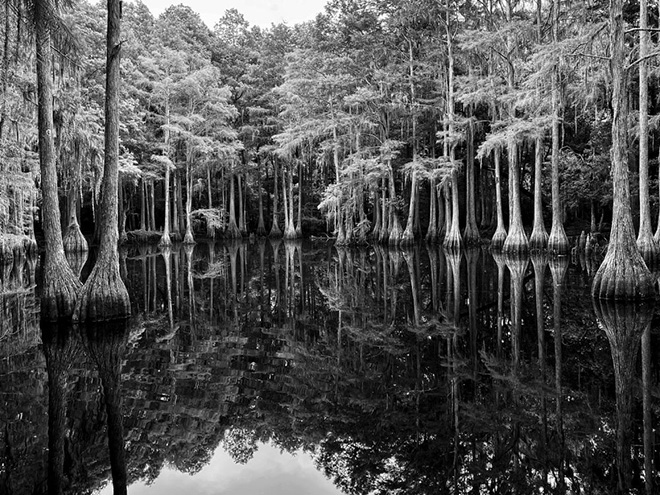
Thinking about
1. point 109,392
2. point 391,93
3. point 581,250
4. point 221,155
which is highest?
point 391,93

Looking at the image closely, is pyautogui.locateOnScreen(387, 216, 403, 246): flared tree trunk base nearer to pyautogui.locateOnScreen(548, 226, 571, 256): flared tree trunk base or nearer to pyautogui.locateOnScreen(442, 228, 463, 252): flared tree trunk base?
pyautogui.locateOnScreen(442, 228, 463, 252): flared tree trunk base

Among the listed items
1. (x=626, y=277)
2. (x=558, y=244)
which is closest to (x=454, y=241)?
(x=558, y=244)

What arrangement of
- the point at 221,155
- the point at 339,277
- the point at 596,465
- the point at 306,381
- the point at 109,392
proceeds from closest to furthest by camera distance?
the point at 596,465 < the point at 109,392 < the point at 306,381 < the point at 339,277 < the point at 221,155

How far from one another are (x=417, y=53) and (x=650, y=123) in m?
13.8

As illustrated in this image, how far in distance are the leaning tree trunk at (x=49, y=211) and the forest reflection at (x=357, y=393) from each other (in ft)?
1.89

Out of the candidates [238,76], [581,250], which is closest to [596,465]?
[581,250]

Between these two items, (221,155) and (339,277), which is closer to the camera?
(339,277)

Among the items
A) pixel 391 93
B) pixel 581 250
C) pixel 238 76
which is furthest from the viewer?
pixel 238 76

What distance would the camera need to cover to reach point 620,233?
9.01 metres

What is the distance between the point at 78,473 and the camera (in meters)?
3.42

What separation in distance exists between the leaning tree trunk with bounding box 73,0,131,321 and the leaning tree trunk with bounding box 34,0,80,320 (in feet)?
1.13

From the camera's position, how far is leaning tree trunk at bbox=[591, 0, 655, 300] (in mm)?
8789

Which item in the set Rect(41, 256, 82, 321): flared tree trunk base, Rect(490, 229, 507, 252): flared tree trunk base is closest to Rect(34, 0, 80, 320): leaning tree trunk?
Rect(41, 256, 82, 321): flared tree trunk base

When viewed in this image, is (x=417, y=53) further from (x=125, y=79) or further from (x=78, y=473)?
(x=78, y=473)
